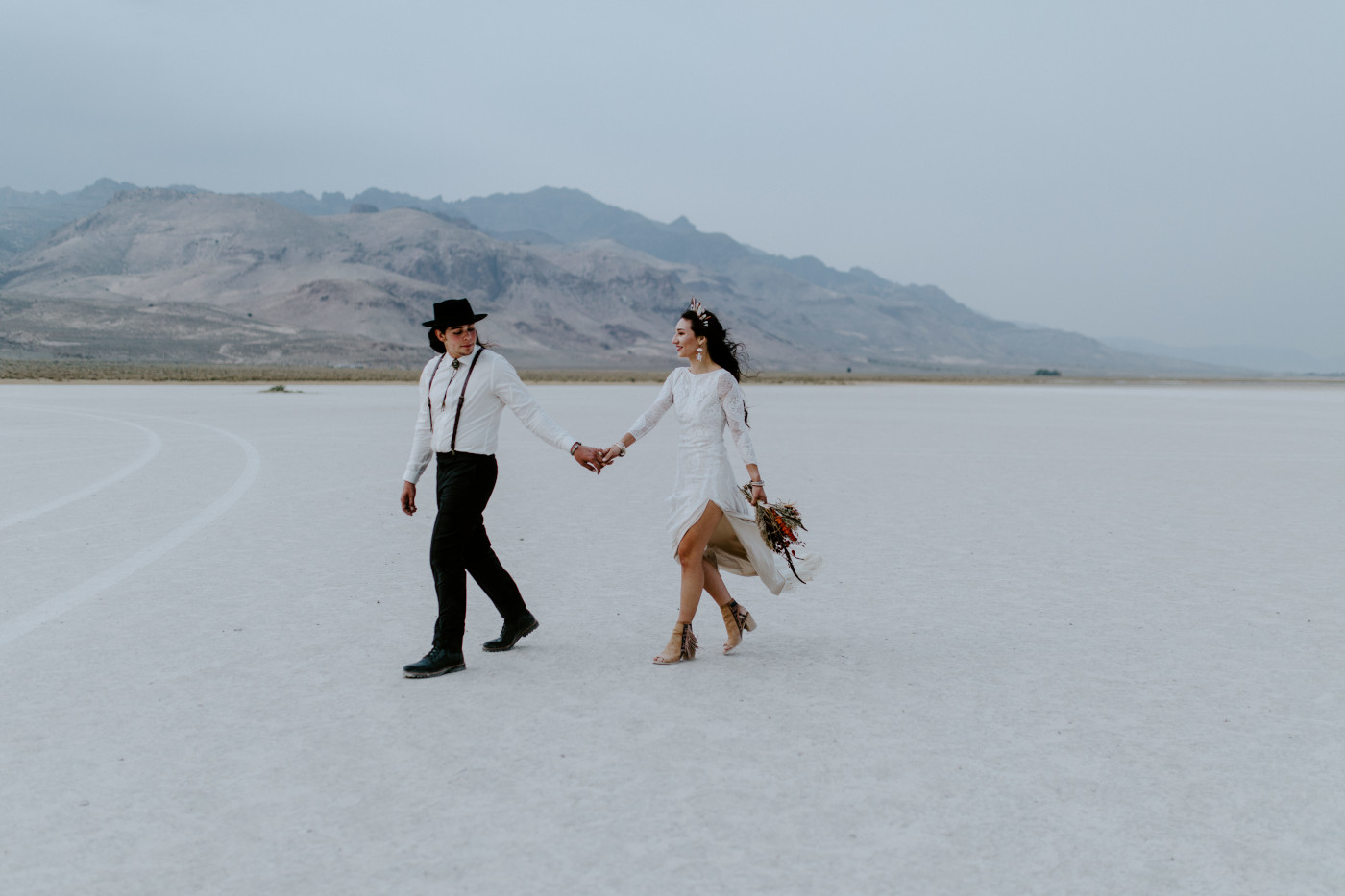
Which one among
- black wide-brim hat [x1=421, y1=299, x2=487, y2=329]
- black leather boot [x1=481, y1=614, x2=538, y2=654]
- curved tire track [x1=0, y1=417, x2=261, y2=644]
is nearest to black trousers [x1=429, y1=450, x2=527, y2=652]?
black leather boot [x1=481, y1=614, x2=538, y2=654]

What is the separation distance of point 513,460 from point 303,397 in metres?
25.4

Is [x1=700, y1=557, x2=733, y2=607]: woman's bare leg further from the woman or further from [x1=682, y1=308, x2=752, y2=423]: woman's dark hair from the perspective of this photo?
[x1=682, y1=308, x2=752, y2=423]: woman's dark hair

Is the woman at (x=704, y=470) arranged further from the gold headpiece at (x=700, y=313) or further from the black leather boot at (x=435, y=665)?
the black leather boot at (x=435, y=665)

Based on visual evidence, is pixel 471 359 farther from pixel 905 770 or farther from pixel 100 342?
pixel 100 342

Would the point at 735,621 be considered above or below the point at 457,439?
below

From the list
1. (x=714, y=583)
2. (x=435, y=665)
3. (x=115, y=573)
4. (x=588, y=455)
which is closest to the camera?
(x=435, y=665)

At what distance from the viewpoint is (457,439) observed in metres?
5.74

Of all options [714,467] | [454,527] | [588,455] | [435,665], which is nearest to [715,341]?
[714,467]

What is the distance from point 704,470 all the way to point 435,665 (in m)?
1.69

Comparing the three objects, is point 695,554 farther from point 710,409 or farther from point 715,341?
point 715,341

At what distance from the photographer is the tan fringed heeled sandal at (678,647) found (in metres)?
5.92

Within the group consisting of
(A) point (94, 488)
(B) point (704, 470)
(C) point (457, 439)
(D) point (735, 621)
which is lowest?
(A) point (94, 488)

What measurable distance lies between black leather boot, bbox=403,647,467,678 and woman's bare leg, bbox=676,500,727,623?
3.84ft

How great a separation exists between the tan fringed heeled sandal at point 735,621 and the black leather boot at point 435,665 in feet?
4.73
